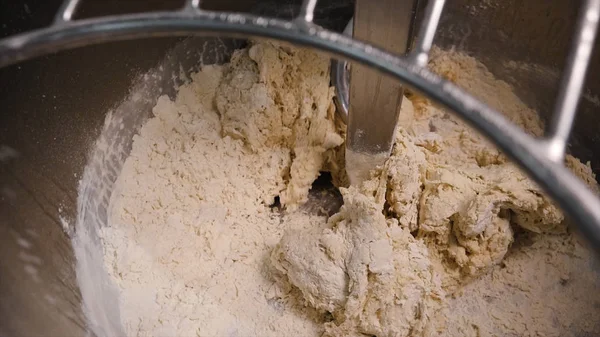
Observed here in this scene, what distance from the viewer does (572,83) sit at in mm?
412

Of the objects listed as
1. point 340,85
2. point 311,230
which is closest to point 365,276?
point 311,230

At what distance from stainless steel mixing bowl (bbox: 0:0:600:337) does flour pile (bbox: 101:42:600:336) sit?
9cm

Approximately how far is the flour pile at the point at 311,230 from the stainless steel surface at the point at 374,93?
5cm

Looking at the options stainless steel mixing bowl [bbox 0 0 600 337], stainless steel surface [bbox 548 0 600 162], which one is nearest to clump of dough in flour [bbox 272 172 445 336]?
stainless steel mixing bowl [bbox 0 0 600 337]

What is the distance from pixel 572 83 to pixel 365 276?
0.56 meters

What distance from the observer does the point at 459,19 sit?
119 centimetres

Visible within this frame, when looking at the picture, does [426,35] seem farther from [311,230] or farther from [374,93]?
[311,230]

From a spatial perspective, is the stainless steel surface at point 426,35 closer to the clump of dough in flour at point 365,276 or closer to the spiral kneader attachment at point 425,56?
the spiral kneader attachment at point 425,56

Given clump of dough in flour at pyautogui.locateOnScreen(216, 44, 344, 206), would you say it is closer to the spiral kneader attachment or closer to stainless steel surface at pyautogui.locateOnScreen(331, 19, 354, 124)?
stainless steel surface at pyautogui.locateOnScreen(331, 19, 354, 124)

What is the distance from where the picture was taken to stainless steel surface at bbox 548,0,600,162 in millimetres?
398

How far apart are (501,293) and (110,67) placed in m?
→ 0.93

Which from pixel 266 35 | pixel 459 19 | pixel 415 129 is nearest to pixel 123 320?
pixel 266 35

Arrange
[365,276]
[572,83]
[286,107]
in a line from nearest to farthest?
[572,83] → [365,276] → [286,107]

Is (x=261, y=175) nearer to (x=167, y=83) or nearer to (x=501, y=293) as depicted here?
(x=167, y=83)
